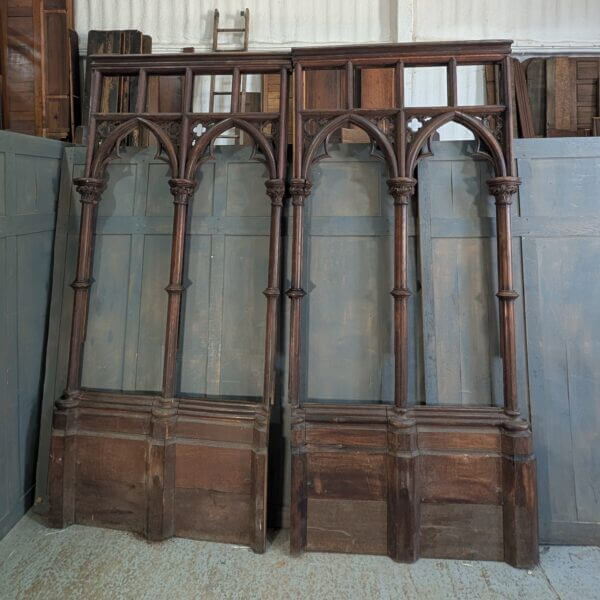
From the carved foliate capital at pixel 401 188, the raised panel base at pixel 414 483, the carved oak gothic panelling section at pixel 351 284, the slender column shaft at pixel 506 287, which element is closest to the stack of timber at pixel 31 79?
the carved oak gothic panelling section at pixel 351 284

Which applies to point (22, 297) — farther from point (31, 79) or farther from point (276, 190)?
point (31, 79)

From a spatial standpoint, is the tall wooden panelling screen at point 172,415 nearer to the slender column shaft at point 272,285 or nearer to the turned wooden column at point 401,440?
the slender column shaft at point 272,285

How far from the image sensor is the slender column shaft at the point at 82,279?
1963mm

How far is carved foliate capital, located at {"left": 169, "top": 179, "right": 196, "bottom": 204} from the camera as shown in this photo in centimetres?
193

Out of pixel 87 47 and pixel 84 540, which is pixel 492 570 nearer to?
pixel 84 540

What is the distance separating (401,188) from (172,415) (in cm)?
140

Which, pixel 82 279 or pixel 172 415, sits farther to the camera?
pixel 82 279

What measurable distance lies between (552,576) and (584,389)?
77 cm

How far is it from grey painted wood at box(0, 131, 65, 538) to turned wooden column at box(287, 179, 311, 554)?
4.07 ft

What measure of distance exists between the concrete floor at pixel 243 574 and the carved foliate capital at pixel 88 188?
1517 millimetres

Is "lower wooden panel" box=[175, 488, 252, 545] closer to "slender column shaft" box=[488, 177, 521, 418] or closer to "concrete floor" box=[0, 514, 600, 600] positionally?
"concrete floor" box=[0, 514, 600, 600]

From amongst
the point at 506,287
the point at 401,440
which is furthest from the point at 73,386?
the point at 506,287

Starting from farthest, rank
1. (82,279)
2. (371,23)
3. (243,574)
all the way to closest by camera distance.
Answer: (371,23), (82,279), (243,574)

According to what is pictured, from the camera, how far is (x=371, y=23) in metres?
3.05
